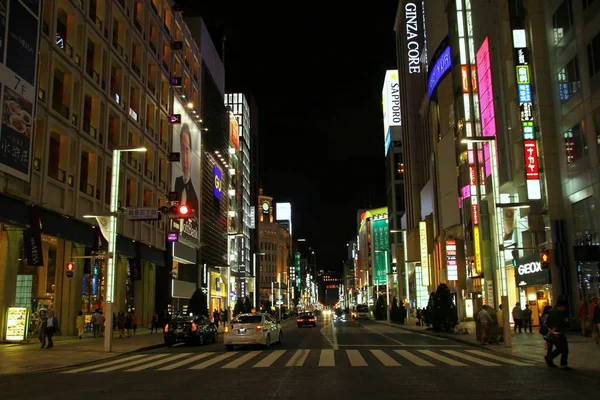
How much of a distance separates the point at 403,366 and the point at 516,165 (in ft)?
84.9

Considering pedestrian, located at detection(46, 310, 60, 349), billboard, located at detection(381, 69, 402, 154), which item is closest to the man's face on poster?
pedestrian, located at detection(46, 310, 60, 349)

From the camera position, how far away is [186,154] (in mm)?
56906

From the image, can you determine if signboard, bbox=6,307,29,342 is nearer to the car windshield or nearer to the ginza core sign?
the car windshield

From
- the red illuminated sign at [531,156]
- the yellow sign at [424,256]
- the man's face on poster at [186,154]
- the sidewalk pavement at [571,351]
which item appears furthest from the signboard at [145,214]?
the yellow sign at [424,256]

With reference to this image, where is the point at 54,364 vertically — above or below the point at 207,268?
below

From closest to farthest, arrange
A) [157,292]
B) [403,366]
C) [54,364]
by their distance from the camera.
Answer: [403,366] → [54,364] → [157,292]

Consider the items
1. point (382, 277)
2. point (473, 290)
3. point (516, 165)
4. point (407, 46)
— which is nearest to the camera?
point (516, 165)

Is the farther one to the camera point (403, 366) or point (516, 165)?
point (516, 165)

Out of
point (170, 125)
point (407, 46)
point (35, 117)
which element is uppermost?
point (407, 46)

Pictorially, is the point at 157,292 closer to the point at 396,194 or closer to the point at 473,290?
the point at 473,290

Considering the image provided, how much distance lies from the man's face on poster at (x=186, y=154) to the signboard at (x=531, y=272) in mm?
32272

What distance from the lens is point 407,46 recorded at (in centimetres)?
8694

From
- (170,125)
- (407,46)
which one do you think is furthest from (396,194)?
(170,125)

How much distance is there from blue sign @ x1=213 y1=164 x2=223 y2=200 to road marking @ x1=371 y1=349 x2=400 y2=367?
52080 mm
